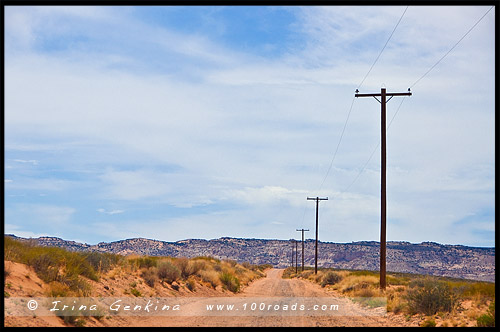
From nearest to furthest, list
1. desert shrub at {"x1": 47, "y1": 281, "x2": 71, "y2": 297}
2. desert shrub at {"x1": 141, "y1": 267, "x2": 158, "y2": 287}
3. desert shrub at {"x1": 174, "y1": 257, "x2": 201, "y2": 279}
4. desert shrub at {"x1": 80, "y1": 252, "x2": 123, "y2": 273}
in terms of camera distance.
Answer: desert shrub at {"x1": 47, "y1": 281, "x2": 71, "y2": 297}
desert shrub at {"x1": 80, "y1": 252, "x2": 123, "y2": 273}
desert shrub at {"x1": 141, "y1": 267, "x2": 158, "y2": 287}
desert shrub at {"x1": 174, "y1": 257, "x2": 201, "y2": 279}

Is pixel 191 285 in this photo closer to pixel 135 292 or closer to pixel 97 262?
pixel 97 262

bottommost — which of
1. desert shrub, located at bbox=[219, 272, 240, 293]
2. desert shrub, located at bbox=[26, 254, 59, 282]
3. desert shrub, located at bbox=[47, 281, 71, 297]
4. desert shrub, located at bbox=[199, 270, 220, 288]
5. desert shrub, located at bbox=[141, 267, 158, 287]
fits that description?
desert shrub, located at bbox=[219, 272, 240, 293]

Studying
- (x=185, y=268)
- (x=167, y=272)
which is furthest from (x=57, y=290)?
(x=185, y=268)

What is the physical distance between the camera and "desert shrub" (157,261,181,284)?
107 ft

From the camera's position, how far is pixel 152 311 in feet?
75.9

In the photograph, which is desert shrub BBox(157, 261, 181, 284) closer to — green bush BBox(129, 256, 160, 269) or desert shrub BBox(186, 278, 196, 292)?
desert shrub BBox(186, 278, 196, 292)

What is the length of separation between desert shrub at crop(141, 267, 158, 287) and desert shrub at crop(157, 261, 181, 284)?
47cm

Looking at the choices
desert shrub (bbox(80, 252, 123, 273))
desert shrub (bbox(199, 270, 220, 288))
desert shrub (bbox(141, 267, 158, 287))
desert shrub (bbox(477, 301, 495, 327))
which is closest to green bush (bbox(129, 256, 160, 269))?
desert shrub (bbox(141, 267, 158, 287))

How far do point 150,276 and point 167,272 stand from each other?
2.23m

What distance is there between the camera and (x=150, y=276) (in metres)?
30.7
